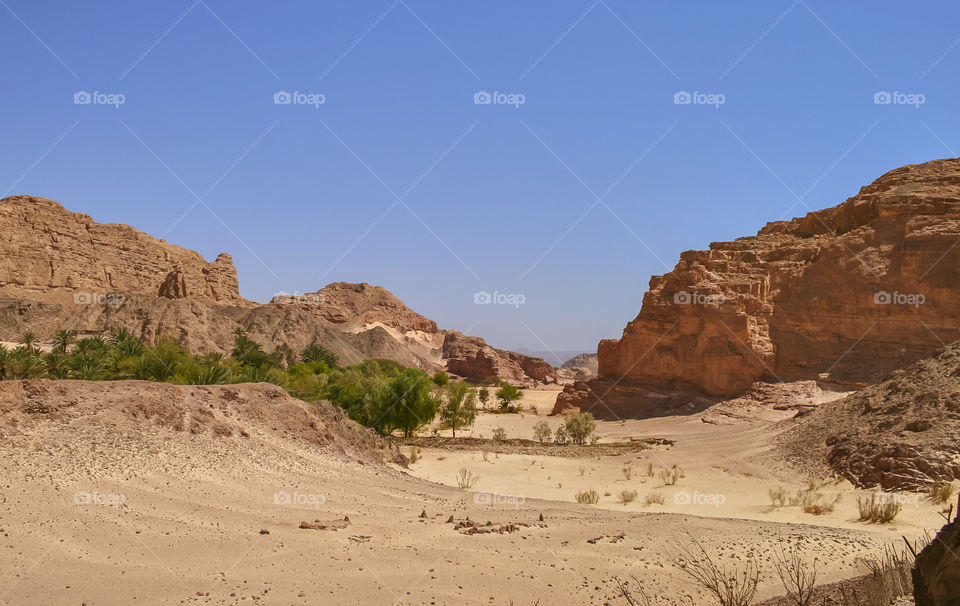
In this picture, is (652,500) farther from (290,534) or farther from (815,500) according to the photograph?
(290,534)

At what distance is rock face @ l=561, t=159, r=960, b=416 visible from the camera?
31.4 meters

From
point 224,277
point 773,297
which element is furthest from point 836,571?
point 224,277

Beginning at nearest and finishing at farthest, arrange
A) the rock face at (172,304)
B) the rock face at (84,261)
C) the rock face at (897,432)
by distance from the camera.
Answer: the rock face at (897,432) → the rock face at (172,304) → the rock face at (84,261)

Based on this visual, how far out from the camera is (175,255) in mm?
108812

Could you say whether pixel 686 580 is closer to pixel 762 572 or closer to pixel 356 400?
pixel 762 572

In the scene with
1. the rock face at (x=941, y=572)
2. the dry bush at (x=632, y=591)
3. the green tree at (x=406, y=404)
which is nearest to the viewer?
the rock face at (x=941, y=572)

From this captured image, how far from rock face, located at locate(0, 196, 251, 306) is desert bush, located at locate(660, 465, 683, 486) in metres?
71.3

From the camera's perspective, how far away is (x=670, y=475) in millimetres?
19375

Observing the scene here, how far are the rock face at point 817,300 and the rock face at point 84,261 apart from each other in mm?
63291

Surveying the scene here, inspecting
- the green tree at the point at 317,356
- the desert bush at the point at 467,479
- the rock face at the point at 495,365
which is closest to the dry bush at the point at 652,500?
the desert bush at the point at 467,479
